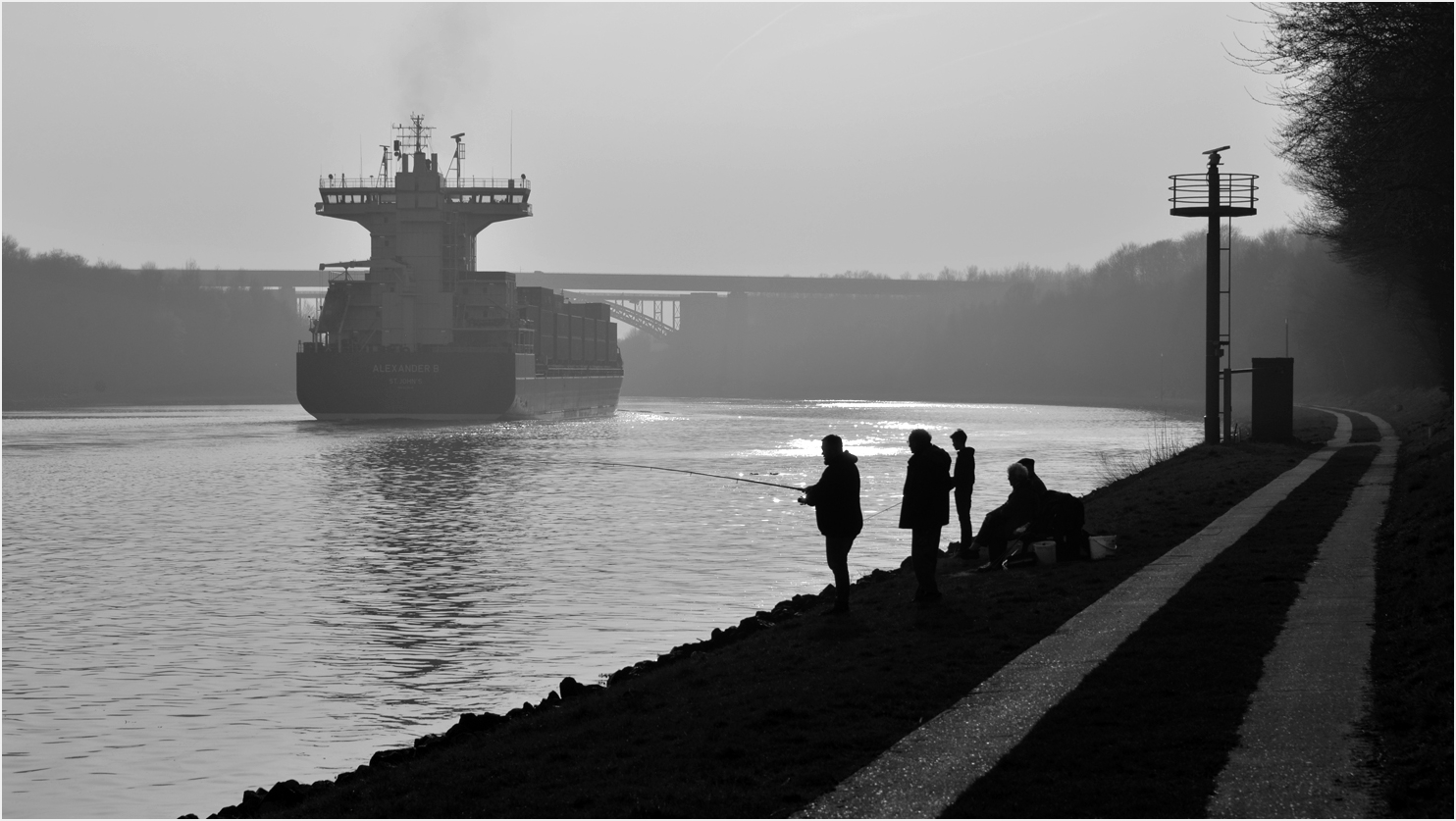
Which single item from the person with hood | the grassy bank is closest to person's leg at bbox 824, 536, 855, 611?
the person with hood

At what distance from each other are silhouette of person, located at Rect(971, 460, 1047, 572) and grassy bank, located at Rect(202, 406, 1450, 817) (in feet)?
2.27

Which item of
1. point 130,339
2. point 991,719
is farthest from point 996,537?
point 130,339

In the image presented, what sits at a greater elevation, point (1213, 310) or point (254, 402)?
point (1213, 310)

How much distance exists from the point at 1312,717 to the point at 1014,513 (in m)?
8.68

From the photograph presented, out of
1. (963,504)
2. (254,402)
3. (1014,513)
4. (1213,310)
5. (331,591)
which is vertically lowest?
(254,402)

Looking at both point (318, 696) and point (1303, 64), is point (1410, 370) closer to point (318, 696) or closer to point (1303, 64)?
point (1303, 64)

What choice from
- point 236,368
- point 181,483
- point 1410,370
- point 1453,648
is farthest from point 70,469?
point 236,368

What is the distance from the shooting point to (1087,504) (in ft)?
93.8

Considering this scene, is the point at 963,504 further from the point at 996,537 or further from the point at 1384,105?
the point at 1384,105

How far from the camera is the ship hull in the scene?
290 ft

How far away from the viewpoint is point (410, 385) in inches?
3509

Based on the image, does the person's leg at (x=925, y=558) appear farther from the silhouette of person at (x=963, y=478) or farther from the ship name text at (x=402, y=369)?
the ship name text at (x=402, y=369)

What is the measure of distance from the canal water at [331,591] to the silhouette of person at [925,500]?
3316 millimetres

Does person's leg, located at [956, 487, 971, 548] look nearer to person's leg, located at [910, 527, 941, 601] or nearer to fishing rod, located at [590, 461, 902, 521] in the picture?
person's leg, located at [910, 527, 941, 601]
